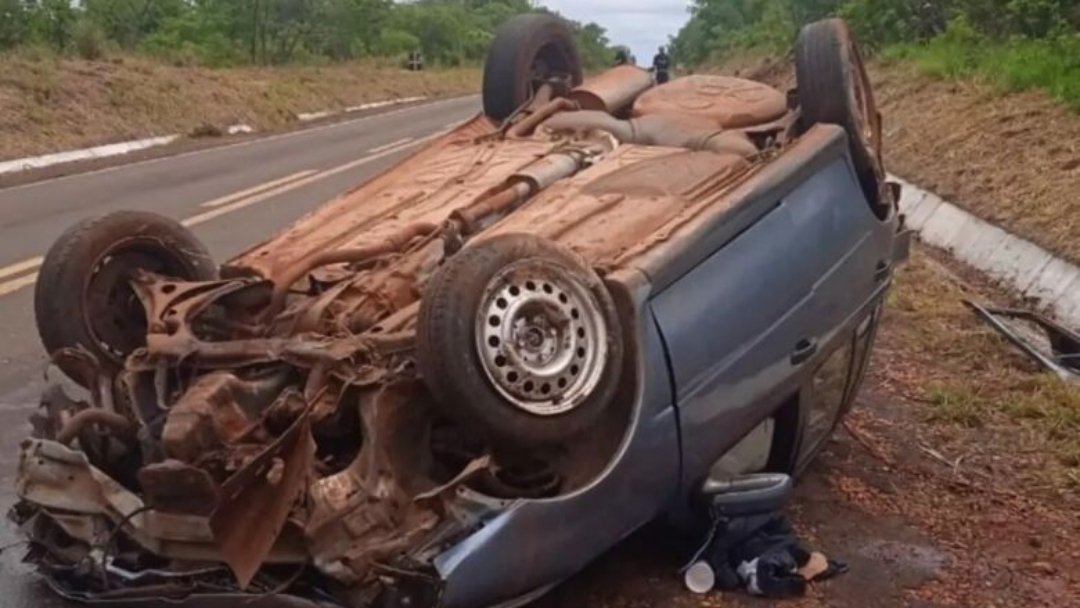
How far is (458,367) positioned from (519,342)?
0.71 feet

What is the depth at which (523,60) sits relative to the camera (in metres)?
6.31

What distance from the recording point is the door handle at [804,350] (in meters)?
4.55

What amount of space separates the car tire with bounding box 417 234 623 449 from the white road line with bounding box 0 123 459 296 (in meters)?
2.30

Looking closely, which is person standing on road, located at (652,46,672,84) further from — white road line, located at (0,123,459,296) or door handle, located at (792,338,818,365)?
door handle, located at (792,338,818,365)

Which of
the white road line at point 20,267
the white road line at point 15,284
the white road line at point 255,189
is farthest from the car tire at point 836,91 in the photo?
the white road line at point 255,189

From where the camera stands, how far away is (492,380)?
11.8ft

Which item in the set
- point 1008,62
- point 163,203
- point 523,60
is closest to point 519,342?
point 523,60

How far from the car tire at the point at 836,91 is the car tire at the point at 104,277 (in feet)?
7.40

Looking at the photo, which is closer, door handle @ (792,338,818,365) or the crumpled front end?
the crumpled front end

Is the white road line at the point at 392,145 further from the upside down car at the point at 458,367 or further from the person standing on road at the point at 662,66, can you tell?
the upside down car at the point at 458,367

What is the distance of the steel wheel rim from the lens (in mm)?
3648

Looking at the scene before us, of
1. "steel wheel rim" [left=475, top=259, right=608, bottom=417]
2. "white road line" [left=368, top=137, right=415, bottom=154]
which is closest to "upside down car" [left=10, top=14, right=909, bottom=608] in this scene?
"steel wheel rim" [left=475, top=259, right=608, bottom=417]

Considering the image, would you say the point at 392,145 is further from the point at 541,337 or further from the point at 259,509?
the point at 259,509

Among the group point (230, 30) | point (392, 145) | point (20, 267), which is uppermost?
point (20, 267)
